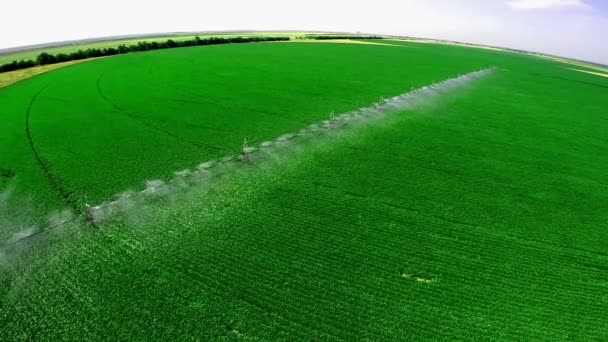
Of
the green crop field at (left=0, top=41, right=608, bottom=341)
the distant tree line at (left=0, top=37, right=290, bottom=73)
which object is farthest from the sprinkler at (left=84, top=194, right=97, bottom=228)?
the distant tree line at (left=0, top=37, right=290, bottom=73)

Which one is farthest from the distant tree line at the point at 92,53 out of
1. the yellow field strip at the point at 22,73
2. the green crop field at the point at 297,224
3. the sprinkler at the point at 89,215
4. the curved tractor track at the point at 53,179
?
the sprinkler at the point at 89,215

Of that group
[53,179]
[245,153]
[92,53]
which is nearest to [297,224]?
[245,153]

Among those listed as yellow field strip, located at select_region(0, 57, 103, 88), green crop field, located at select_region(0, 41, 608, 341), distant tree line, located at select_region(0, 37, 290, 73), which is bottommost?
green crop field, located at select_region(0, 41, 608, 341)

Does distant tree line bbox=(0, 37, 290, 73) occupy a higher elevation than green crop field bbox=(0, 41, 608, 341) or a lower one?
higher

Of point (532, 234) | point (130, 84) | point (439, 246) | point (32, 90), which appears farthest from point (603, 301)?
point (32, 90)

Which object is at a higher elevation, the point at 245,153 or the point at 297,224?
the point at 245,153

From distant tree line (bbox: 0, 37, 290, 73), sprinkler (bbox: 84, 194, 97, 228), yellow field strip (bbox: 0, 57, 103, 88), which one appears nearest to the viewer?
sprinkler (bbox: 84, 194, 97, 228)

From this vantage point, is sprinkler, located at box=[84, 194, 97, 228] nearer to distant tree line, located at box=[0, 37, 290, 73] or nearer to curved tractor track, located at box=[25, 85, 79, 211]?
curved tractor track, located at box=[25, 85, 79, 211]

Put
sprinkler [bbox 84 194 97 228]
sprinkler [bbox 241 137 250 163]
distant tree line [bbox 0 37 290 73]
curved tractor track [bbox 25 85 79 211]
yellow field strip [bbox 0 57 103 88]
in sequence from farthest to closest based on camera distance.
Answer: distant tree line [bbox 0 37 290 73] → yellow field strip [bbox 0 57 103 88] → sprinkler [bbox 241 137 250 163] → curved tractor track [bbox 25 85 79 211] → sprinkler [bbox 84 194 97 228]

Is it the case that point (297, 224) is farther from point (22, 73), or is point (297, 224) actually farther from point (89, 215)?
point (22, 73)
